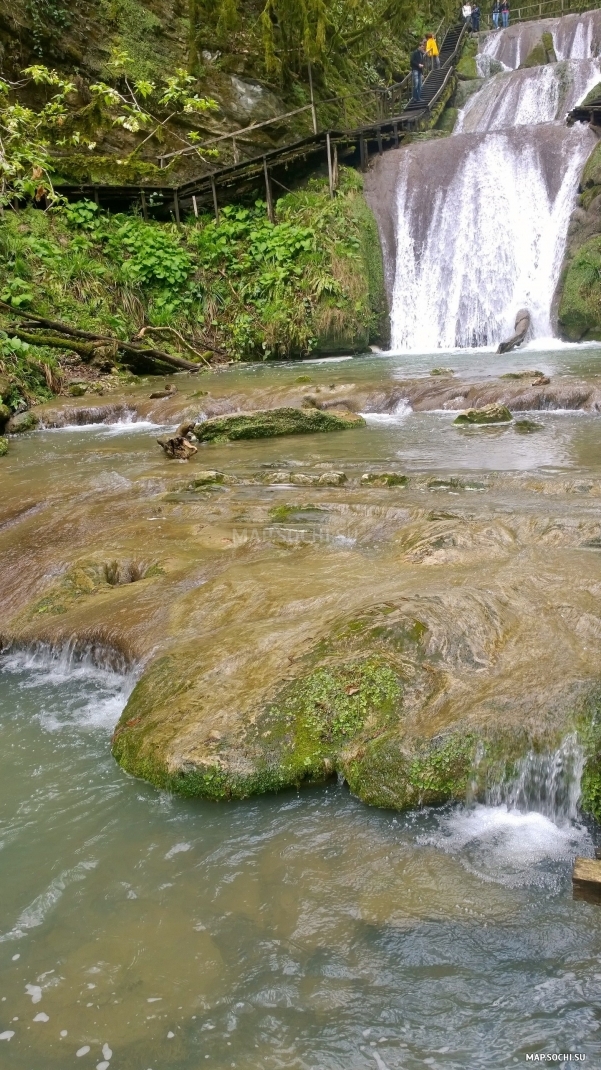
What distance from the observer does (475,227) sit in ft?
56.3

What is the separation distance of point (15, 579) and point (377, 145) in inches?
771

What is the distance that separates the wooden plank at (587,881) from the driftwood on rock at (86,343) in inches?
529

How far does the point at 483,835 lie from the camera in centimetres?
296

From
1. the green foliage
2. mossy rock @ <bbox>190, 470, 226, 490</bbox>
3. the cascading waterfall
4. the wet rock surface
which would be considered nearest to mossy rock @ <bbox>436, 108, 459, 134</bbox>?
the cascading waterfall

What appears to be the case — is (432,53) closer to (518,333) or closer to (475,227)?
(475,227)

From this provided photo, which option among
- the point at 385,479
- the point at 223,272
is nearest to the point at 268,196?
the point at 223,272

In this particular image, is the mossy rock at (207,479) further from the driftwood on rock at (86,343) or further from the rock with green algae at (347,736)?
the driftwood on rock at (86,343)

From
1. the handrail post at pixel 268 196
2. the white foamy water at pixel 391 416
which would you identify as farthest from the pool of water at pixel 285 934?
the handrail post at pixel 268 196

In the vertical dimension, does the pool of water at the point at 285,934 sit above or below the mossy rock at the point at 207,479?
below

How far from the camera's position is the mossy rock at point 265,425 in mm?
9570

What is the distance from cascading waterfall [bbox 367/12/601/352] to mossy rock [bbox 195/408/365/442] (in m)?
7.69

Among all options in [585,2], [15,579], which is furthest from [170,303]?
[585,2]

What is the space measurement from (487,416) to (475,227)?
9696mm

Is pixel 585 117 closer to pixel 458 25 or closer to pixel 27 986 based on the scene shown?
pixel 458 25
